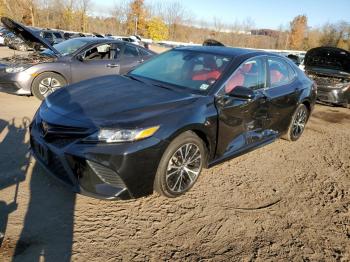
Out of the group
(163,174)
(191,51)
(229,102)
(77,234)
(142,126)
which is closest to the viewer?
(77,234)

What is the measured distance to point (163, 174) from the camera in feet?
11.3

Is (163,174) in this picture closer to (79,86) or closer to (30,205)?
(30,205)

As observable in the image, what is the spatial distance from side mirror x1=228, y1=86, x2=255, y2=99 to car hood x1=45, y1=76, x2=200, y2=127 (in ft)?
1.48

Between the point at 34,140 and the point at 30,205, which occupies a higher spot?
the point at 34,140

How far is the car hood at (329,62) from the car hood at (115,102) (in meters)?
7.45

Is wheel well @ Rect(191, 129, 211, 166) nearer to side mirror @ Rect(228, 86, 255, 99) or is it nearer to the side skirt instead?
the side skirt

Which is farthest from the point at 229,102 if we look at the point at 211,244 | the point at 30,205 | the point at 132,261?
the point at 30,205

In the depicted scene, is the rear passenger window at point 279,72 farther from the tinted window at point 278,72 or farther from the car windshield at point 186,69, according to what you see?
the car windshield at point 186,69

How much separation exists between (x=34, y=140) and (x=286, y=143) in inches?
169

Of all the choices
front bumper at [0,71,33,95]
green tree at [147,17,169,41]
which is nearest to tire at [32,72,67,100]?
front bumper at [0,71,33,95]

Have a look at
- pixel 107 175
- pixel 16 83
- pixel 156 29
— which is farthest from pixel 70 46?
pixel 156 29

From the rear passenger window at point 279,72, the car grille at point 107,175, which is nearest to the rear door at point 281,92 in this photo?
the rear passenger window at point 279,72

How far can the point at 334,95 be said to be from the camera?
9.22 metres

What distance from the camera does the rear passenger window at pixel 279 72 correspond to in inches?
193
